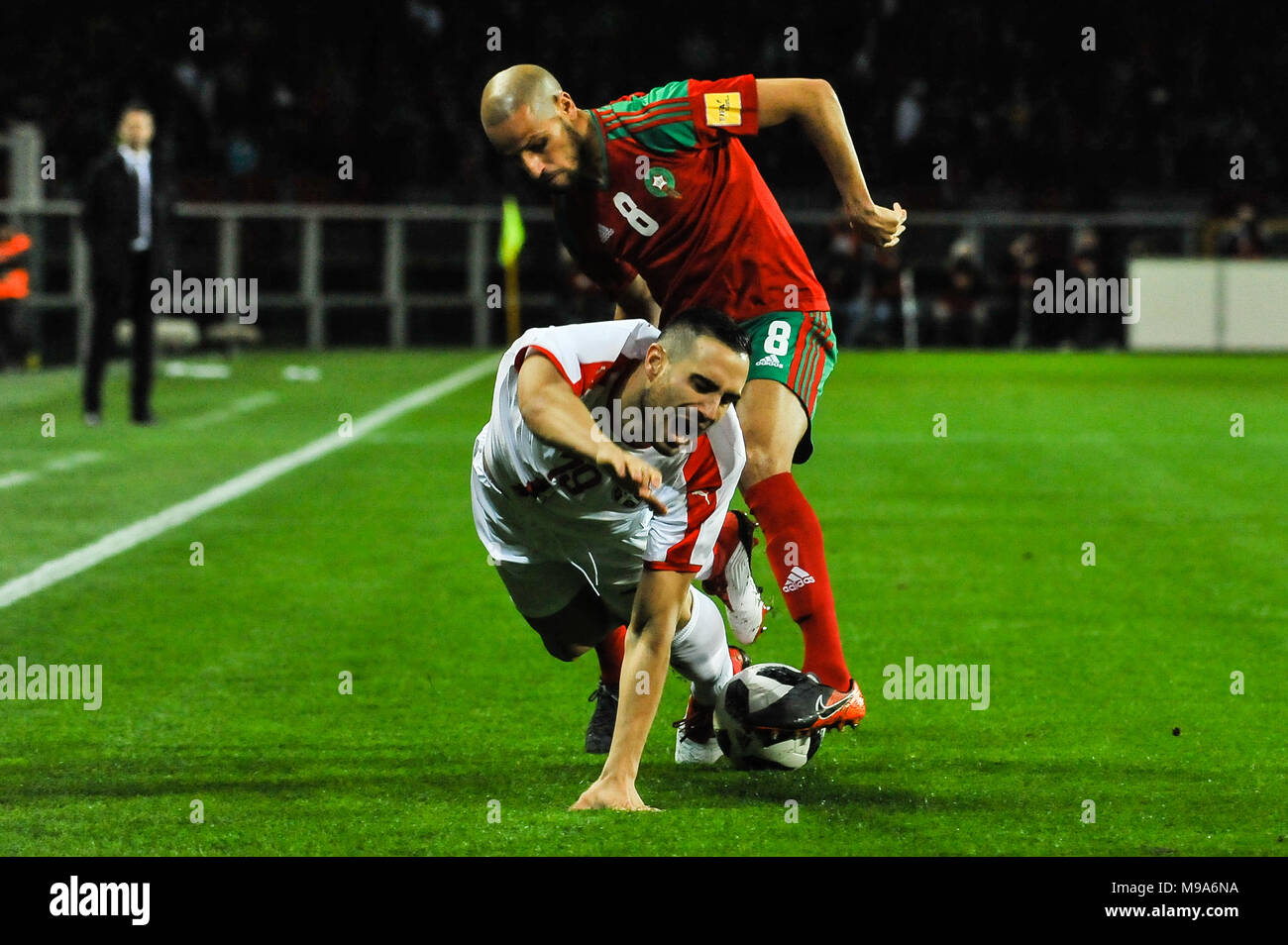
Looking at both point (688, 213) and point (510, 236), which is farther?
point (510, 236)

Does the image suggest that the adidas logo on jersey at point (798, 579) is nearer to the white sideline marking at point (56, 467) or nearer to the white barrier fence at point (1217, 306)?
the white sideline marking at point (56, 467)

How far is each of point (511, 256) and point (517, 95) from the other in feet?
69.9

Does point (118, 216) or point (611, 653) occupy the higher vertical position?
point (118, 216)

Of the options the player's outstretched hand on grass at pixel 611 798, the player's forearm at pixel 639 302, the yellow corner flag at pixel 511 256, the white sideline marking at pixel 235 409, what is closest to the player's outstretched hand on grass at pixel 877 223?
the player's forearm at pixel 639 302

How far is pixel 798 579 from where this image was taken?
561 centimetres

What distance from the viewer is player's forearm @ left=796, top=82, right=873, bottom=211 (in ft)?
18.5

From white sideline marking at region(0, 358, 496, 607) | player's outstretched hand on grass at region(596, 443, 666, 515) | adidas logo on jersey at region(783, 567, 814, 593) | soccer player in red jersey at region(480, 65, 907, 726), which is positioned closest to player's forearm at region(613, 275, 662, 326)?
soccer player in red jersey at region(480, 65, 907, 726)

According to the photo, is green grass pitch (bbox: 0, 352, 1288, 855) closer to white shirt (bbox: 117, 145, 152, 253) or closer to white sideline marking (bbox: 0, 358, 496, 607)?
white sideline marking (bbox: 0, 358, 496, 607)

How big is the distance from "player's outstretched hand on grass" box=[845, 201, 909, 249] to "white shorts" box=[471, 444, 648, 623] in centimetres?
105

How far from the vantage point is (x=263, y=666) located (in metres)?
6.63

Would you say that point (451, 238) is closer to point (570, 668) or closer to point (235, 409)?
point (235, 409)

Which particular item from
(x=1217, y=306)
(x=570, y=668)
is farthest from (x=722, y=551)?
(x=1217, y=306)

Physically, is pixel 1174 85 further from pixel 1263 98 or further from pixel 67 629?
pixel 67 629

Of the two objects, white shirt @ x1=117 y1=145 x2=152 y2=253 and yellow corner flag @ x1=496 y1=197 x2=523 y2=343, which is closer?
white shirt @ x1=117 y1=145 x2=152 y2=253
